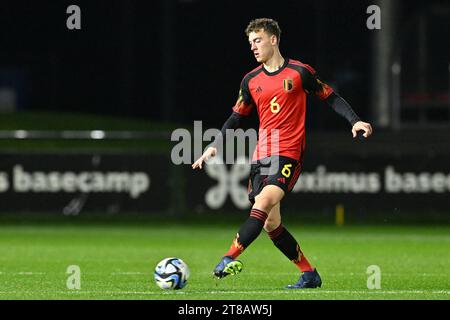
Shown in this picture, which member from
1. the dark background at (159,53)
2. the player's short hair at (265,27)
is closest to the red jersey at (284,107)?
the player's short hair at (265,27)

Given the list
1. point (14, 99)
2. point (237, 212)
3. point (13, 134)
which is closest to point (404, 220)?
point (237, 212)

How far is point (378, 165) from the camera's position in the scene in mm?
21844

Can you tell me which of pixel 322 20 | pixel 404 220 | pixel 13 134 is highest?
pixel 322 20

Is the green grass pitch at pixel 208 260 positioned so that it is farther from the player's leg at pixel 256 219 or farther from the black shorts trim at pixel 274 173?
the black shorts trim at pixel 274 173

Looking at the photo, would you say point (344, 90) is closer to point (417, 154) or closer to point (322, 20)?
point (322, 20)

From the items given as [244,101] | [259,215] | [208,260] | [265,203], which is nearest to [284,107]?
[244,101]

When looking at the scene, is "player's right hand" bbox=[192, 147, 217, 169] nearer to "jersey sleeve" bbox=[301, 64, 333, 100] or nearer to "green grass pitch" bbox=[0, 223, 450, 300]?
"jersey sleeve" bbox=[301, 64, 333, 100]

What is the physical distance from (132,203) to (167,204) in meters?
0.61

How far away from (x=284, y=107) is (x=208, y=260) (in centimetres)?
466

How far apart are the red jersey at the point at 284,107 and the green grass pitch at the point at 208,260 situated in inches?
48.5

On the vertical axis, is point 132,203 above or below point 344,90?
below

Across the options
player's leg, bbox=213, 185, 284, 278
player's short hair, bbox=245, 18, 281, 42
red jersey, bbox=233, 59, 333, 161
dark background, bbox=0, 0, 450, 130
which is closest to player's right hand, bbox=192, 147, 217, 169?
red jersey, bbox=233, 59, 333, 161

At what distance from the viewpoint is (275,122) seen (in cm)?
1076

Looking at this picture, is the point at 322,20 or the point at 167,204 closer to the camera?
the point at 167,204
